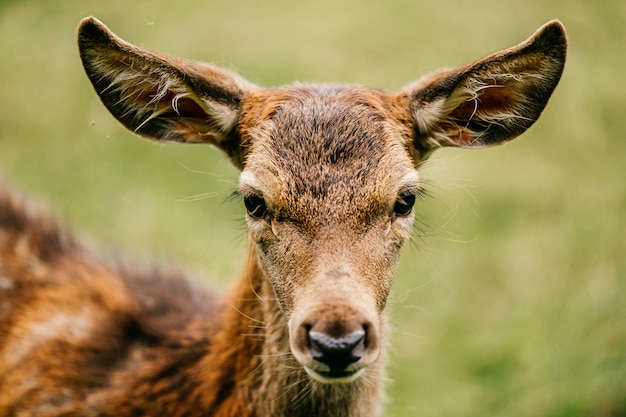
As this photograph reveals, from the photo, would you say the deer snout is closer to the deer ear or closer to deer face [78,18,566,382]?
deer face [78,18,566,382]

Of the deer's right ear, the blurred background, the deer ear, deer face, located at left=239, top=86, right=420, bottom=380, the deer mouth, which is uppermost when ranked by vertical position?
the blurred background

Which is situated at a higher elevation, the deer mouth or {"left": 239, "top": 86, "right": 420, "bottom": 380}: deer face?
{"left": 239, "top": 86, "right": 420, "bottom": 380}: deer face

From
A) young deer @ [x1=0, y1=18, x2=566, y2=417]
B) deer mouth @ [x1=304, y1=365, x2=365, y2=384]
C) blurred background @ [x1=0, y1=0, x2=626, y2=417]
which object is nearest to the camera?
deer mouth @ [x1=304, y1=365, x2=365, y2=384]

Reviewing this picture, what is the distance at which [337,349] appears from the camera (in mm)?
3223

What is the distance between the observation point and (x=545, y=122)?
10.1 meters

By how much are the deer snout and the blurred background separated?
1265 millimetres

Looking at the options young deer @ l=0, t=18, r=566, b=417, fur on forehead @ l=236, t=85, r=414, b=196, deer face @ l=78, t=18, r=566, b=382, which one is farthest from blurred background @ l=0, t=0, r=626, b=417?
fur on forehead @ l=236, t=85, r=414, b=196

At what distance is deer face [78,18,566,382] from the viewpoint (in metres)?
3.39

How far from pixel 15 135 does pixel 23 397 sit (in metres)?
5.66

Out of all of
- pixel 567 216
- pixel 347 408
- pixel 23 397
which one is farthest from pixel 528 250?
pixel 23 397

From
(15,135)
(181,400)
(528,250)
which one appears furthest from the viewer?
(15,135)

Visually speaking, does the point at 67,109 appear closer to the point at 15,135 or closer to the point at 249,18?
the point at 15,135

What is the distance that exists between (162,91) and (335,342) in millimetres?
1625

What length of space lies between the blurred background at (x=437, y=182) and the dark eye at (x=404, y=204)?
89 centimetres
